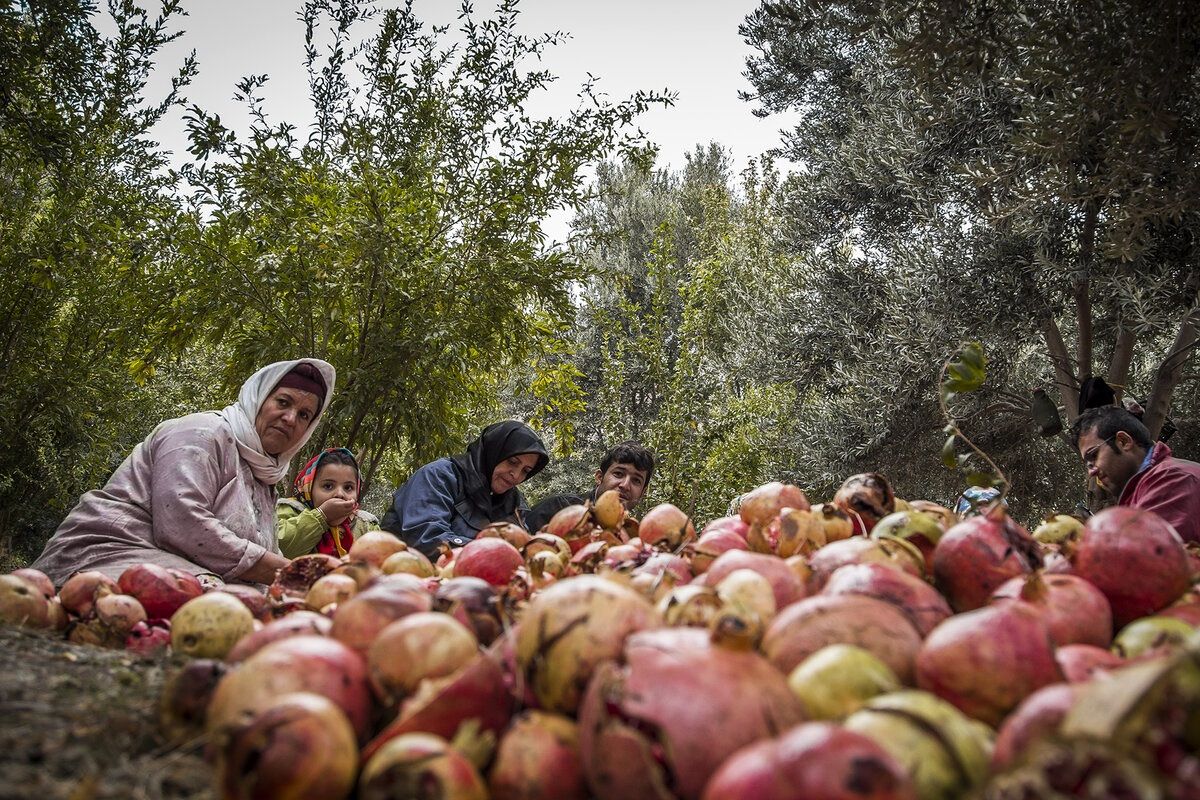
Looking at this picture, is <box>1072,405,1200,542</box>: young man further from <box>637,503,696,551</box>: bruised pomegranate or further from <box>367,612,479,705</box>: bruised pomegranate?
<box>367,612,479,705</box>: bruised pomegranate

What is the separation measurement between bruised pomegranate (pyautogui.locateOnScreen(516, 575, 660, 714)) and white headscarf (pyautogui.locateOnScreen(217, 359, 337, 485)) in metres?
3.08

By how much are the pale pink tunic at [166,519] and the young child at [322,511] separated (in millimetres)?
756

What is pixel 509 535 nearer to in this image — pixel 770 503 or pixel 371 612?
pixel 770 503

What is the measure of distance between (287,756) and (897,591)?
109 cm

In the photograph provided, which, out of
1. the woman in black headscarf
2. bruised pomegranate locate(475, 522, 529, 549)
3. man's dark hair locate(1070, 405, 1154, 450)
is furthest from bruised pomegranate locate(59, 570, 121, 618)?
man's dark hair locate(1070, 405, 1154, 450)

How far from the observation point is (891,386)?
9977 millimetres

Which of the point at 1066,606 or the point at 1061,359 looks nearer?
the point at 1066,606

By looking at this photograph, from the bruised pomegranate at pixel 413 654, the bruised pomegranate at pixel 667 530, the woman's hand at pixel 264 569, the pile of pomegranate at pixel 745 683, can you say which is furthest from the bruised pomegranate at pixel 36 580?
the bruised pomegranate at pixel 667 530

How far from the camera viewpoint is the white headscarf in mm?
4023

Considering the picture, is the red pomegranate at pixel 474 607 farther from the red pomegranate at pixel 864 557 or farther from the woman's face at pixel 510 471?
the woman's face at pixel 510 471

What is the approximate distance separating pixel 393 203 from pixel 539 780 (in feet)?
20.9

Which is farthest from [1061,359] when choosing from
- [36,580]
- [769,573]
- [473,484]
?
[36,580]

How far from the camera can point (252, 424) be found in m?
4.14

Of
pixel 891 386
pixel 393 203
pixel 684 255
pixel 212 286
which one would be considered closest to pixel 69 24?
pixel 212 286
